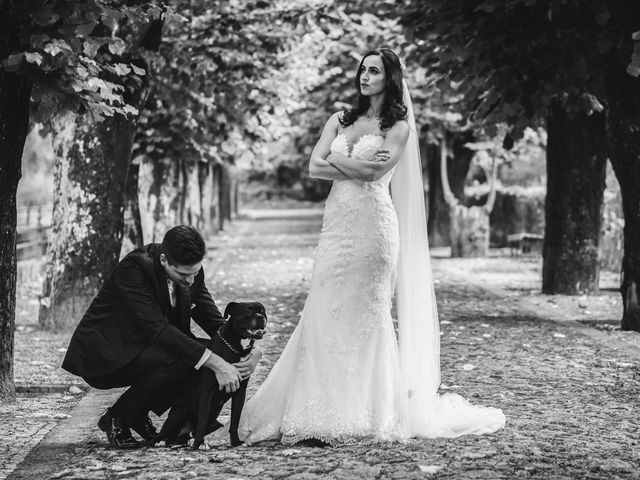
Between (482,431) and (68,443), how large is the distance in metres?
2.59

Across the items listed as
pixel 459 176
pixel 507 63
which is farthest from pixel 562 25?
pixel 459 176

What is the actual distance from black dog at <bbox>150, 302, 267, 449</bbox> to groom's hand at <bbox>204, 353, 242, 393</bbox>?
0.06 meters

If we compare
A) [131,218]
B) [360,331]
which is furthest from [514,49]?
[131,218]

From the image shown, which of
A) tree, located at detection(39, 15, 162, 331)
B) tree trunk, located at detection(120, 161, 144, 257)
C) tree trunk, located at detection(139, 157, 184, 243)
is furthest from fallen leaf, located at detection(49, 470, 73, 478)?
tree trunk, located at detection(139, 157, 184, 243)

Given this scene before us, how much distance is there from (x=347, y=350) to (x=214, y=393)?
96 cm

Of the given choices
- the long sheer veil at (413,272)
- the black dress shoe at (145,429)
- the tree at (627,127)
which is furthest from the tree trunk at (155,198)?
the black dress shoe at (145,429)

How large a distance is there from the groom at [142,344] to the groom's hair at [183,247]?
6 cm

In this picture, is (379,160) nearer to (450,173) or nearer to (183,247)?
(183,247)

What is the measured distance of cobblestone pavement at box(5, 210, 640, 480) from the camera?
6.27 metres

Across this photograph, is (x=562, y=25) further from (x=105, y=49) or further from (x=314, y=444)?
(x=314, y=444)

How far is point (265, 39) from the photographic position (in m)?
19.0

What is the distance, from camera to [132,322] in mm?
6797

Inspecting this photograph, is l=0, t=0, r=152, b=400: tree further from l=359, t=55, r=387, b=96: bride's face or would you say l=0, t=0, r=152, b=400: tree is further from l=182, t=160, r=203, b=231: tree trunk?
l=182, t=160, r=203, b=231: tree trunk

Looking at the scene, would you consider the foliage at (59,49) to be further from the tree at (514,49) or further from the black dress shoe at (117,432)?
the tree at (514,49)
